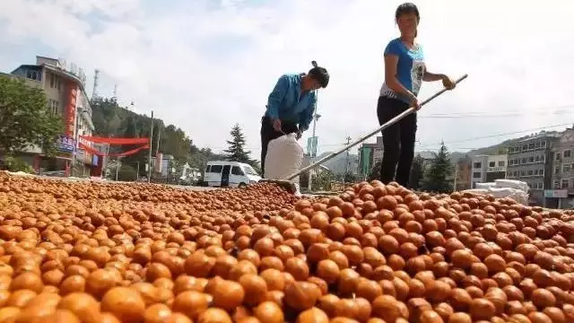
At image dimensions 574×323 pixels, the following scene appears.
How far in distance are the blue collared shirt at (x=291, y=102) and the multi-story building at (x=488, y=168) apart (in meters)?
88.6

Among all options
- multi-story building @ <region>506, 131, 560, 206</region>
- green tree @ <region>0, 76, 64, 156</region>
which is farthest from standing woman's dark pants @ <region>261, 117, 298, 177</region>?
multi-story building @ <region>506, 131, 560, 206</region>

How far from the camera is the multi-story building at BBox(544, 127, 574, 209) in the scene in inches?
2721

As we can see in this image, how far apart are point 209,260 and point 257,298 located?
0.29 metres

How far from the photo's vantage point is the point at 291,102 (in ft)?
19.3

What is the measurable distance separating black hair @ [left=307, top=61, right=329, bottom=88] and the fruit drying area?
2.95 m

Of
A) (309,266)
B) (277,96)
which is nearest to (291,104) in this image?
(277,96)

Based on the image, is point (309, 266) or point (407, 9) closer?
point (309, 266)

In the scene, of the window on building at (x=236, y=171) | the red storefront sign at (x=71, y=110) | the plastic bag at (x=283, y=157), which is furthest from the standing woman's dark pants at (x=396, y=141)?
the red storefront sign at (x=71, y=110)

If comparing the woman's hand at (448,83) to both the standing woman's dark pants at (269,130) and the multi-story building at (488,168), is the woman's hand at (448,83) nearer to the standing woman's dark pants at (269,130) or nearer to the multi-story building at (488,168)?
the standing woman's dark pants at (269,130)

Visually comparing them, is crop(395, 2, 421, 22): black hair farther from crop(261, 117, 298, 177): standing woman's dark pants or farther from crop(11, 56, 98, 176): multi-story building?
crop(11, 56, 98, 176): multi-story building

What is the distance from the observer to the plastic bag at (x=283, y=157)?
Result: 18.8 ft

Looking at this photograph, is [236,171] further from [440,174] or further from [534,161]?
[534,161]

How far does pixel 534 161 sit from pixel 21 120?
73.3 metres

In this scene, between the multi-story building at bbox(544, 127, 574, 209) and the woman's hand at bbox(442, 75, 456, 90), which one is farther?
the multi-story building at bbox(544, 127, 574, 209)
